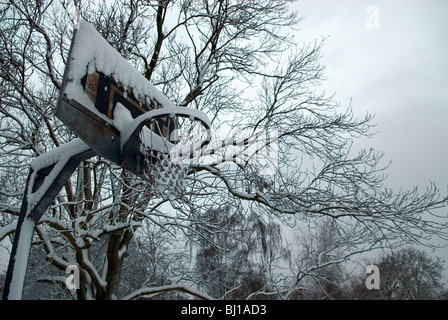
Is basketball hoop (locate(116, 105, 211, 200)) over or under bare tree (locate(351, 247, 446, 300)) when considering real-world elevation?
over

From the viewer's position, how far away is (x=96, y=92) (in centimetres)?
292

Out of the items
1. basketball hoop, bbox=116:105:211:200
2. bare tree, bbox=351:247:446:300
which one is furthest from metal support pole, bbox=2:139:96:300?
bare tree, bbox=351:247:446:300

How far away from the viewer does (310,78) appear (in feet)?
27.5

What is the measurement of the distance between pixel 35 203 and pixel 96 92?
137cm

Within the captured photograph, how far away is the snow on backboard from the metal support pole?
1.20ft

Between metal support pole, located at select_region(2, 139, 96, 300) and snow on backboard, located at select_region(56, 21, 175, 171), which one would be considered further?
metal support pole, located at select_region(2, 139, 96, 300)

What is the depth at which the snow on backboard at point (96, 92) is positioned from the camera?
258 centimetres

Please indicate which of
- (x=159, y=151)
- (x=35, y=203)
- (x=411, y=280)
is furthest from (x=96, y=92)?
(x=411, y=280)

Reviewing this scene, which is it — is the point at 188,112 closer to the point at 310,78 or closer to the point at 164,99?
the point at 164,99

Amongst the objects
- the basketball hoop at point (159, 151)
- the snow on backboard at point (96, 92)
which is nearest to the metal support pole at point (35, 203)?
the snow on backboard at point (96, 92)

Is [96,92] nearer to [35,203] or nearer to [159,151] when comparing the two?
[159,151]

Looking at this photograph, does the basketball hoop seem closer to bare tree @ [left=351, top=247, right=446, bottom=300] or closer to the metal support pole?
the metal support pole

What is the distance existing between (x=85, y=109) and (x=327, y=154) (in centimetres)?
583

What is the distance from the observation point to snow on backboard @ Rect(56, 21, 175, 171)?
258 centimetres
